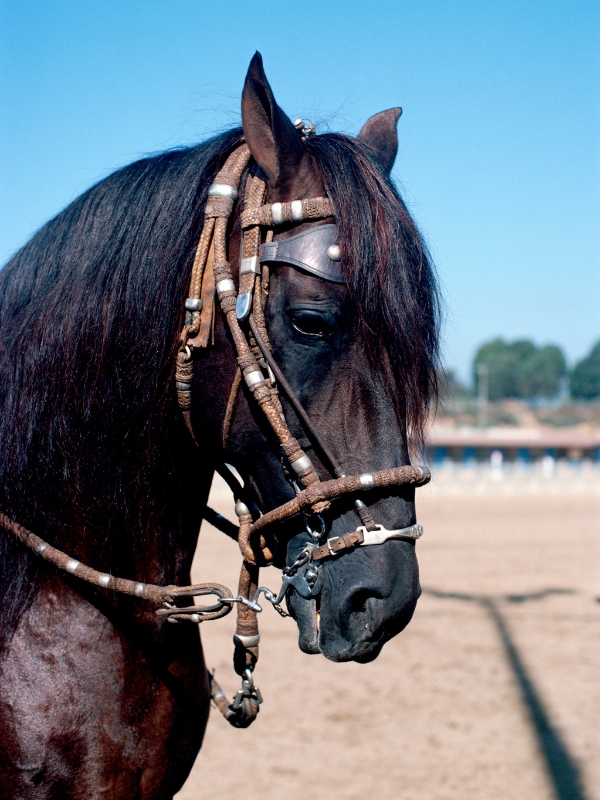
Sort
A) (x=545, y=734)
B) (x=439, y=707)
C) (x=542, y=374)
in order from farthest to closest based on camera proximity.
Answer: (x=542, y=374) → (x=439, y=707) → (x=545, y=734)

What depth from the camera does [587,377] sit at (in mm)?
49125

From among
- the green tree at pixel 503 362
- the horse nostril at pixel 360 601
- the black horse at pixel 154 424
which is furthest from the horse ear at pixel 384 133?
the green tree at pixel 503 362

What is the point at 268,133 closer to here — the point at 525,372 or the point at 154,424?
the point at 154,424

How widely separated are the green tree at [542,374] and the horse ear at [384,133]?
55.6 meters

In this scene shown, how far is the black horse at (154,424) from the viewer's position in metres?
1.44

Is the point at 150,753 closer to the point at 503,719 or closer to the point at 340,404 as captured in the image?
the point at 340,404

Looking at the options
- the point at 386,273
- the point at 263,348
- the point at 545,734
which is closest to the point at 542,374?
the point at 545,734

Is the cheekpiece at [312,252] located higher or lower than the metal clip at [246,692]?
higher

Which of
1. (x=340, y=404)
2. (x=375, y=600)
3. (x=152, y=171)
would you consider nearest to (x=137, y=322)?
(x=152, y=171)

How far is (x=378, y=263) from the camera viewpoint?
1453 mm

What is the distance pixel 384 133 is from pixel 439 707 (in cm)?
432

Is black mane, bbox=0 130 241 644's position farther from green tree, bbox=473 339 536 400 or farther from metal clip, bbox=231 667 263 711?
green tree, bbox=473 339 536 400

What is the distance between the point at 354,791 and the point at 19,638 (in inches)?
115

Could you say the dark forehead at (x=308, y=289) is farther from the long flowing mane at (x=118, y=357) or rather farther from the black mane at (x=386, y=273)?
the long flowing mane at (x=118, y=357)
